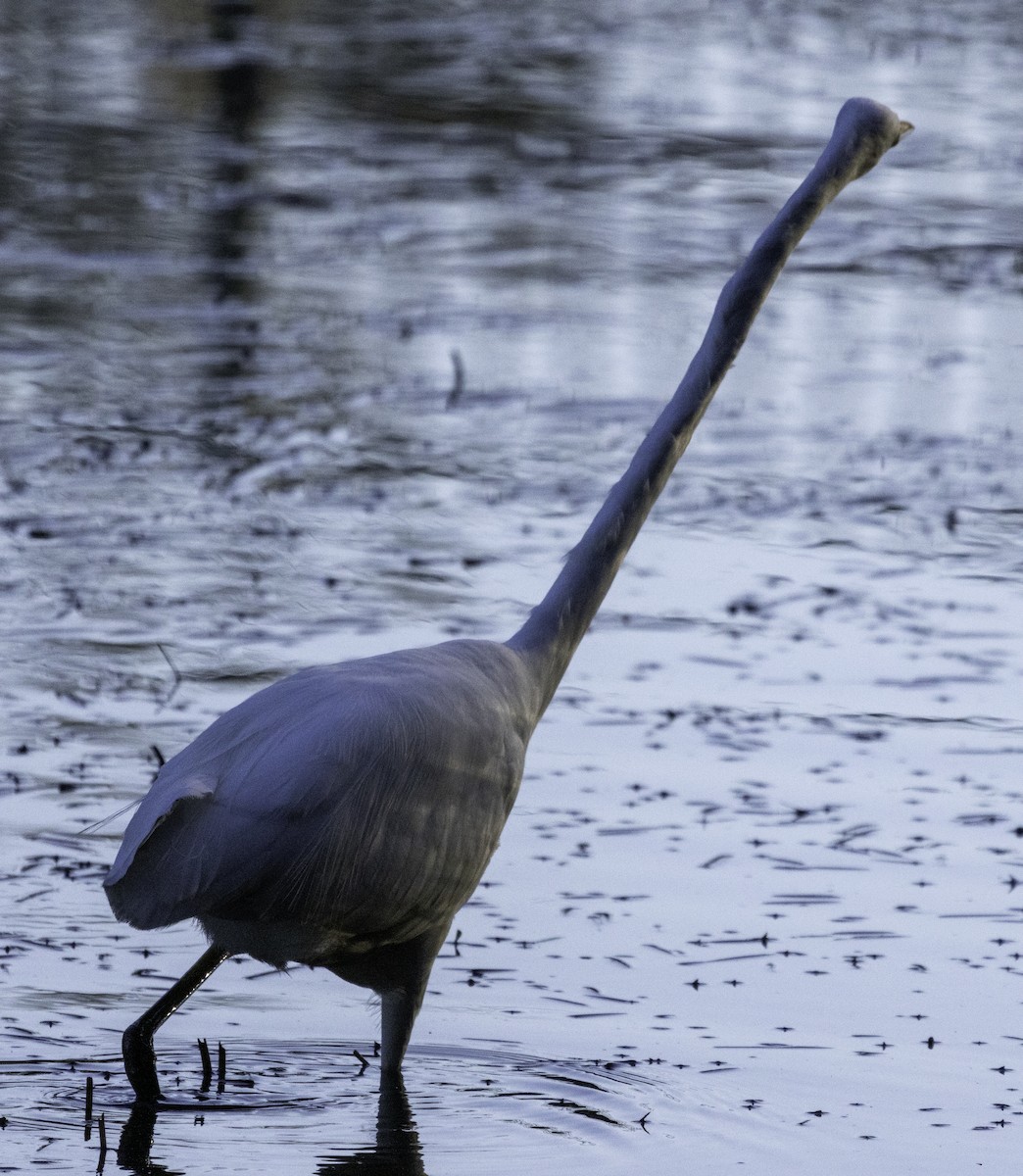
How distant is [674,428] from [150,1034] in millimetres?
1859

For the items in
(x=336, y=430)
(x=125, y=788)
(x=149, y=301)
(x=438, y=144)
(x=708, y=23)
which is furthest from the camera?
(x=708, y=23)

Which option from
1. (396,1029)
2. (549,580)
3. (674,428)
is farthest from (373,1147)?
(549,580)

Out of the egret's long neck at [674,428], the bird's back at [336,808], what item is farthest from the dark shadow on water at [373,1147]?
the egret's long neck at [674,428]

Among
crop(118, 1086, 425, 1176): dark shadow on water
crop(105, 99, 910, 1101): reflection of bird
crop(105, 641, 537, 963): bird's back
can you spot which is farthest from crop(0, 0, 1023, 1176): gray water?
crop(105, 641, 537, 963): bird's back

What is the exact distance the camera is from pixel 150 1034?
497 centimetres

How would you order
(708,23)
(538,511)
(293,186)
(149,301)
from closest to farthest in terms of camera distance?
(538,511), (149,301), (293,186), (708,23)

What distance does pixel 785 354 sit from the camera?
11.8 m

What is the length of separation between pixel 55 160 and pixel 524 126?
12.0ft

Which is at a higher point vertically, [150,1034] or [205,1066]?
[150,1034]

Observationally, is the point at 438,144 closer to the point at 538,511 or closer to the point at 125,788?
the point at 538,511

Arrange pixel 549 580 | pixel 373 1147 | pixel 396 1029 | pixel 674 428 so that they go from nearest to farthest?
pixel 373 1147 → pixel 396 1029 → pixel 674 428 → pixel 549 580

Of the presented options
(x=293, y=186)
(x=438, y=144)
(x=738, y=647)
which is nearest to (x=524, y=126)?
(x=438, y=144)

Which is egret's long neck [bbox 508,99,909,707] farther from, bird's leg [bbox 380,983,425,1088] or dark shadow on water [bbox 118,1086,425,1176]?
dark shadow on water [bbox 118,1086,425,1176]

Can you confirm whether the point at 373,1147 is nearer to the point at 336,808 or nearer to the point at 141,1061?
the point at 141,1061
